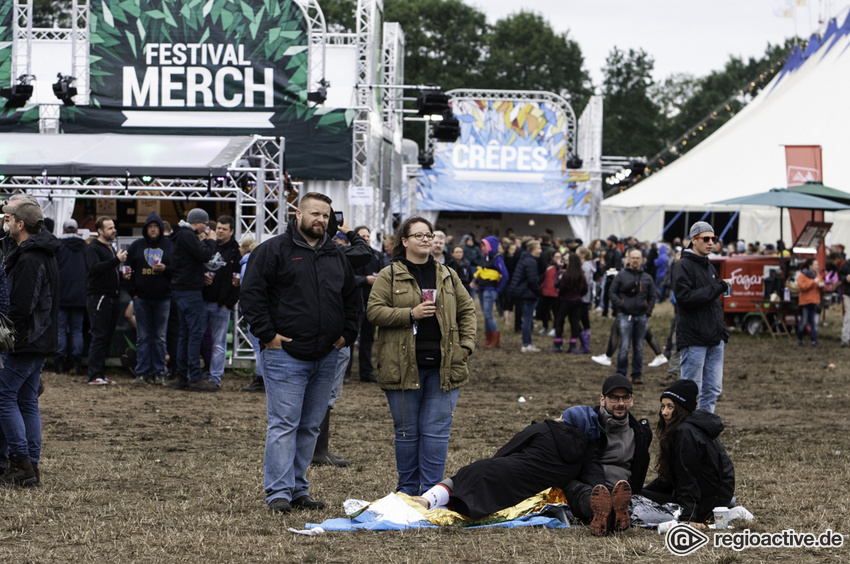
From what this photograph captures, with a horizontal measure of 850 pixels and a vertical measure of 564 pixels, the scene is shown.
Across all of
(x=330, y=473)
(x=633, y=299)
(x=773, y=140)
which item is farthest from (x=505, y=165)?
(x=330, y=473)

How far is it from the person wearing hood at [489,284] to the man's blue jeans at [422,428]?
34.1ft

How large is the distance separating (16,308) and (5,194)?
10.2 meters

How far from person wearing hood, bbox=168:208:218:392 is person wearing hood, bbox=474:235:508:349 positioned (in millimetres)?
6031

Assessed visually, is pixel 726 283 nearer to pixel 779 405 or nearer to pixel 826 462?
pixel 826 462

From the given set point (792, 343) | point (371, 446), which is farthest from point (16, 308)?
point (792, 343)

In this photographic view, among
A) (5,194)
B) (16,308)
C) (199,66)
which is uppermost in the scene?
(199,66)

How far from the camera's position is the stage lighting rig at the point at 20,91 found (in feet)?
57.3

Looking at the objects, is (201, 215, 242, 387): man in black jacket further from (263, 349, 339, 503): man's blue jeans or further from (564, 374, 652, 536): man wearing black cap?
(564, 374, 652, 536): man wearing black cap

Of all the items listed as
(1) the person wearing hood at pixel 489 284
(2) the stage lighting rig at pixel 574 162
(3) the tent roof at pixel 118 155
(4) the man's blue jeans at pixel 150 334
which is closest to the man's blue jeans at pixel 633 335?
(1) the person wearing hood at pixel 489 284

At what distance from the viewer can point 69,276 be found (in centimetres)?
1247

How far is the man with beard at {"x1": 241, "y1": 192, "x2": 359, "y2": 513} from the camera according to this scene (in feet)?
19.7

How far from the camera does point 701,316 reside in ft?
28.2

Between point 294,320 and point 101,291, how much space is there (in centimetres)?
672

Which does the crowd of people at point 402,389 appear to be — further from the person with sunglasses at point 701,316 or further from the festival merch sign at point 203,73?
the festival merch sign at point 203,73
